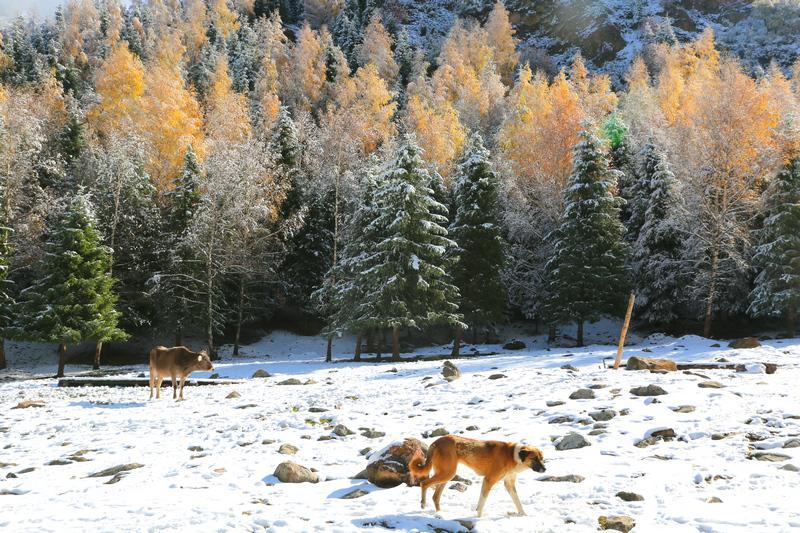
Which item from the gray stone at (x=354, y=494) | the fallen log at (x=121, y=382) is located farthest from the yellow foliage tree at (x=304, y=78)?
the gray stone at (x=354, y=494)

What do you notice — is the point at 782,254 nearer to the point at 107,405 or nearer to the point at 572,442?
the point at 572,442

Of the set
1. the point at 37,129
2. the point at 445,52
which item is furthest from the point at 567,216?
the point at 445,52

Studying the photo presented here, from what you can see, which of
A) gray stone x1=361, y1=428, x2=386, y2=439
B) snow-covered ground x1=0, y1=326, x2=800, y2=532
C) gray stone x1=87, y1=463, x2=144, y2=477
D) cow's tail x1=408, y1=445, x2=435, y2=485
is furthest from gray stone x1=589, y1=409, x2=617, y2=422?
gray stone x1=87, y1=463, x2=144, y2=477

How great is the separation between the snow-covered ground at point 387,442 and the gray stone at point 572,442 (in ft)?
0.45

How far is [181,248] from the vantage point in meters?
31.8

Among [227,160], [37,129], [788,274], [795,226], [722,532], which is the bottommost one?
[722,532]

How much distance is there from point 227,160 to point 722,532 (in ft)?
96.9

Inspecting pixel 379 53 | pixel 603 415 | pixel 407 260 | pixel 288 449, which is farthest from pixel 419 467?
pixel 379 53

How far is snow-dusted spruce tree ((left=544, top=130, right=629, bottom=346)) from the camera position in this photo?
1191 inches

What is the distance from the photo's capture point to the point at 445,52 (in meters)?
76.6

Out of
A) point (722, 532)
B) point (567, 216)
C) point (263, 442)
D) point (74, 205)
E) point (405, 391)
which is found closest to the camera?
point (722, 532)

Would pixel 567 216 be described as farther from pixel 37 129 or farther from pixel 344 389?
pixel 37 129

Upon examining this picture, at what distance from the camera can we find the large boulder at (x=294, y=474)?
846 cm

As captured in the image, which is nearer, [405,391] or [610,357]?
[405,391]
